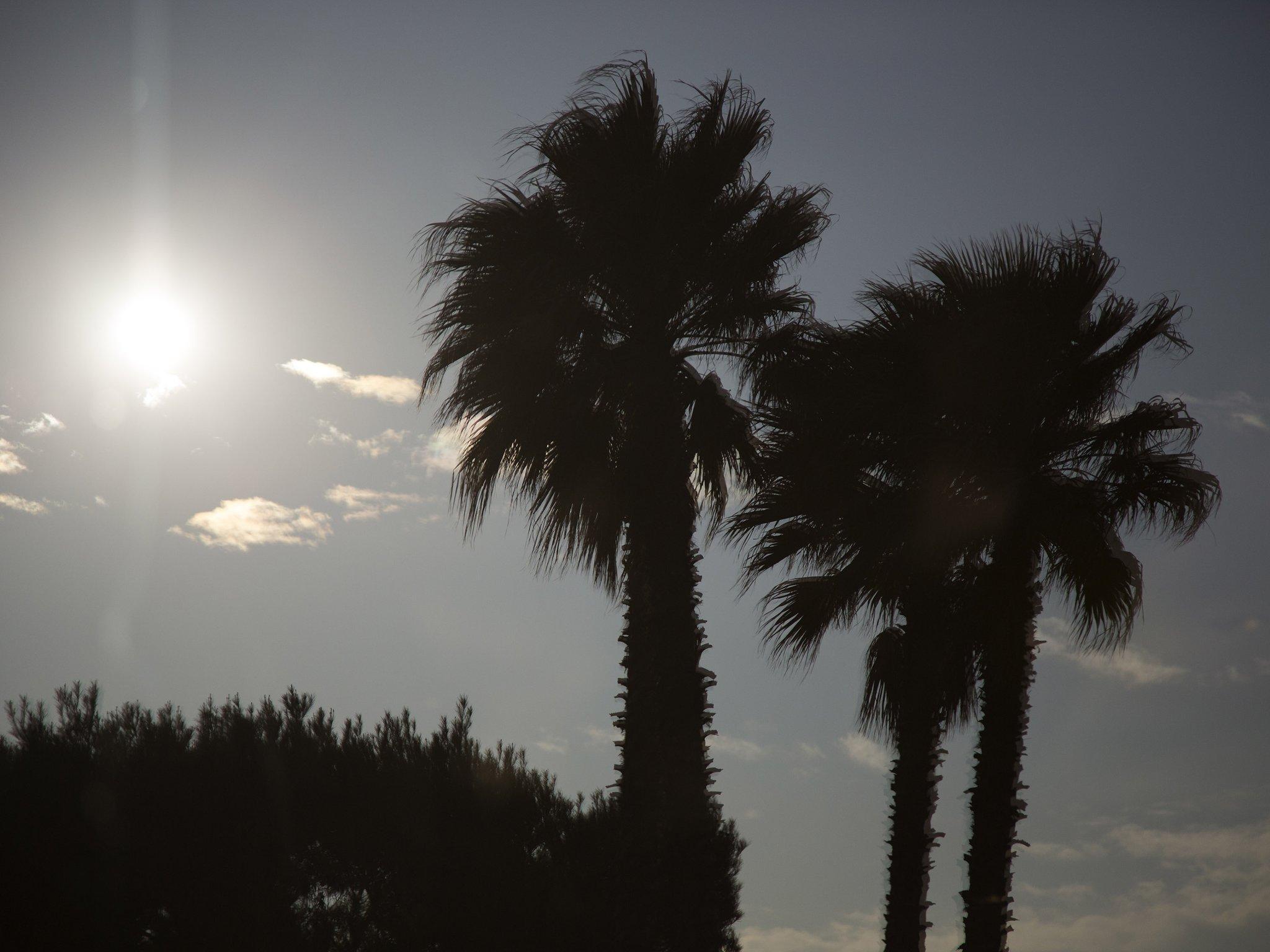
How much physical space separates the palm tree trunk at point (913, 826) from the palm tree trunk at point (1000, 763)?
1337mm

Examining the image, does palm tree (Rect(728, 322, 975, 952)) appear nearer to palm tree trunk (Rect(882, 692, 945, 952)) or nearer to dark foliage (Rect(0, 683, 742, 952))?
palm tree trunk (Rect(882, 692, 945, 952))

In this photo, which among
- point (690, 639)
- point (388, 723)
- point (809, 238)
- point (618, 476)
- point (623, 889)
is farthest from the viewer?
Result: point (388, 723)

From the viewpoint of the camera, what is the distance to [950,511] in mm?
10641

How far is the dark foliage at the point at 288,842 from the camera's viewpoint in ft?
36.4

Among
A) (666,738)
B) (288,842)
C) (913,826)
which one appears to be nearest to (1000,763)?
(913,826)

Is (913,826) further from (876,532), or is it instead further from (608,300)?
(608,300)

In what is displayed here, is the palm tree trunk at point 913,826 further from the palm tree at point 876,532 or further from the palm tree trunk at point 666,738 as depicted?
the palm tree trunk at point 666,738

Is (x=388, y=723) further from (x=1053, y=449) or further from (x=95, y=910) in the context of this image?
(x=1053, y=449)

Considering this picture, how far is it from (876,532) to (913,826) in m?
3.64

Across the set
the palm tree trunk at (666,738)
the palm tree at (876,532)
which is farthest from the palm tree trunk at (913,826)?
the palm tree trunk at (666,738)

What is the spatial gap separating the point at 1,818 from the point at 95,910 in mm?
1769

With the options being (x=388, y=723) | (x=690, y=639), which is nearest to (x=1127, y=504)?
(x=690, y=639)

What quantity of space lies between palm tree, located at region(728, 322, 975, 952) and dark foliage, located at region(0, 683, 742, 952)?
251 cm

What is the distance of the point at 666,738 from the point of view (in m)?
10.0
